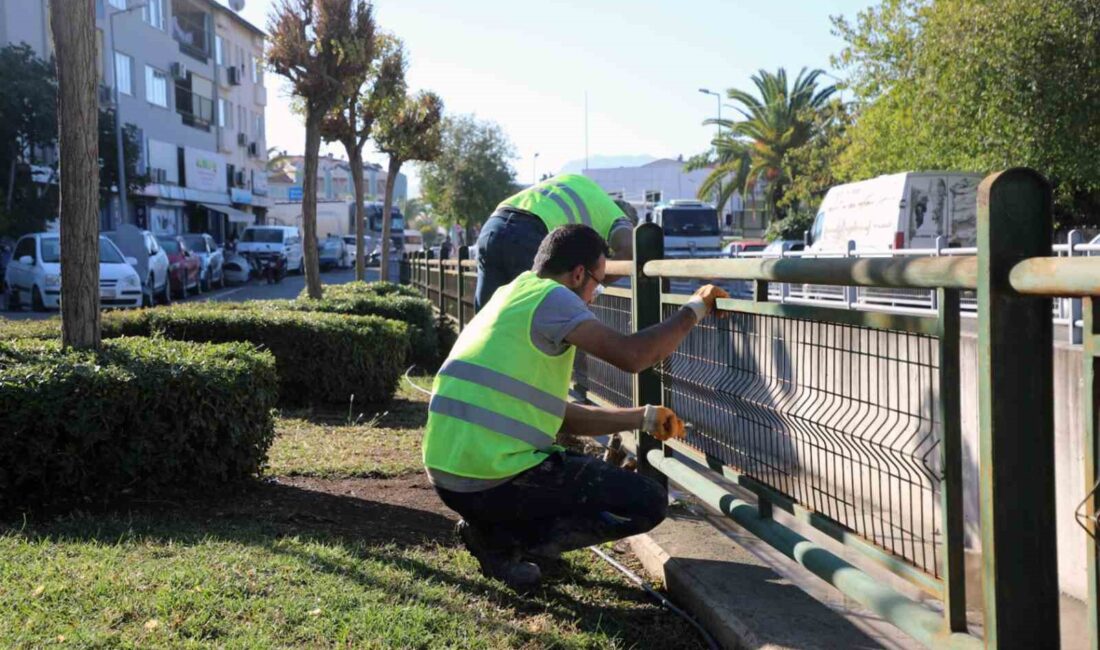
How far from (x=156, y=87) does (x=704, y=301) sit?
1794 inches

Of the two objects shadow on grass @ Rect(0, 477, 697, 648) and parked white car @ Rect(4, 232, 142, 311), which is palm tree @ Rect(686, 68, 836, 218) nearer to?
parked white car @ Rect(4, 232, 142, 311)

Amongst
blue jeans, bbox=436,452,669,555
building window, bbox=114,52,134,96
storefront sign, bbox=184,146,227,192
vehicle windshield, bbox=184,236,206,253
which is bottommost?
blue jeans, bbox=436,452,669,555

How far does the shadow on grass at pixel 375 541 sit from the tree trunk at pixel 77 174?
49.6 inches

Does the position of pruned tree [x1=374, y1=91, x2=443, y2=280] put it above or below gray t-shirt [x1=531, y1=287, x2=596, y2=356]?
above

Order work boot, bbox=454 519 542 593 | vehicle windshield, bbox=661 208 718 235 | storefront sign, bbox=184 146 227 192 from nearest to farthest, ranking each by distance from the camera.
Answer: work boot, bbox=454 519 542 593
vehicle windshield, bbox=661 208 718 235
storefront sign, bbox=184 146 227 192

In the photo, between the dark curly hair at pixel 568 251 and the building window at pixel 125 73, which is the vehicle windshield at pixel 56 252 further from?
the building window at pixel 125 73

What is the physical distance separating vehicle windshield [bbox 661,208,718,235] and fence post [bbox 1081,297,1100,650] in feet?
103

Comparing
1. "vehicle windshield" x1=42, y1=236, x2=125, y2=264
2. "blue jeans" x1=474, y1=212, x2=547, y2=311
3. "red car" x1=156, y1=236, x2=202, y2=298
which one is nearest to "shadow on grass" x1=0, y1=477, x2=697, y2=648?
"blue jeans" x1=474, y1=212, x2=547, y2=311

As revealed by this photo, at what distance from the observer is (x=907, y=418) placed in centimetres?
308

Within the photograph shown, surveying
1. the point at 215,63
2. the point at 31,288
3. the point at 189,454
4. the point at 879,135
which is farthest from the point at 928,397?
the point at 215,63

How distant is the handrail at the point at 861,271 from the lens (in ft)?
8.64

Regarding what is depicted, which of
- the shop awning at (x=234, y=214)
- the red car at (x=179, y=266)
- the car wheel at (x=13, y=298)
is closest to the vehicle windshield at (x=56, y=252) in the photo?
the car wheel at (x=13, y=298)

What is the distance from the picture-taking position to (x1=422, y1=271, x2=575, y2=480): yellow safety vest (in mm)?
3938

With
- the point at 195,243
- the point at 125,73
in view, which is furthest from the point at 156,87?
the point at 195,243
